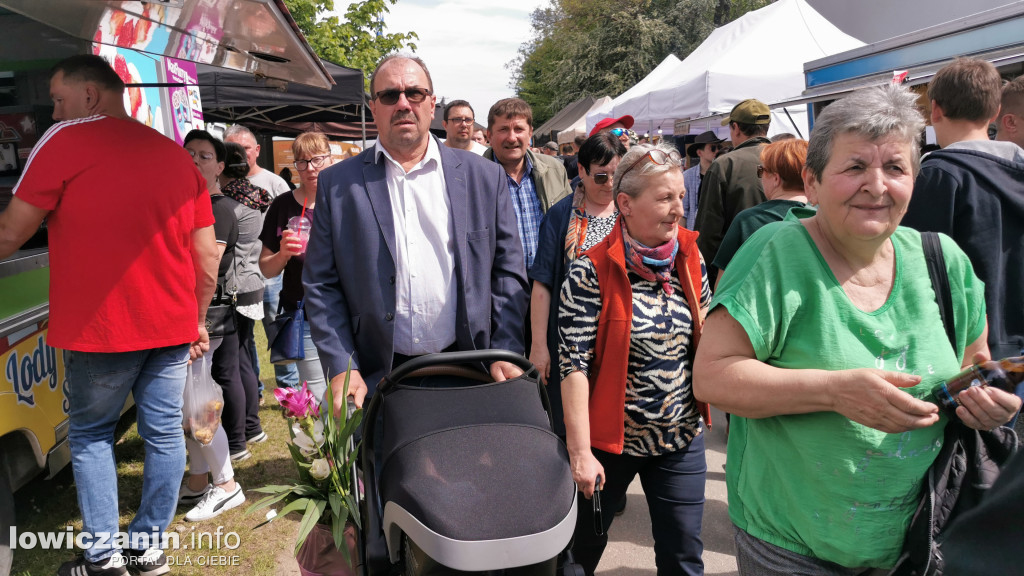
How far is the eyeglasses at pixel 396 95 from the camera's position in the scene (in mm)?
2689

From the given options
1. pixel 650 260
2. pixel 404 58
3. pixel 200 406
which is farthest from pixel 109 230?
pixel 650 260

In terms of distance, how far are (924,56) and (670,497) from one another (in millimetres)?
5344

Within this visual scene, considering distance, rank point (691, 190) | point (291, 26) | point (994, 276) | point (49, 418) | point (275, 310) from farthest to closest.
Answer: point (691, 190) < point (275, 310) < point (49, 418) < point (291, 26) < point (994, 276)

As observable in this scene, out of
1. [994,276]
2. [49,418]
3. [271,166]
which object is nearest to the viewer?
[994,276]

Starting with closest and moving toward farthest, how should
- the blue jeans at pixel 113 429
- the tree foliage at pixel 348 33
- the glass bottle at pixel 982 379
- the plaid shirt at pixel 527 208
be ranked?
the glass bottle at pixel 982 379
the blue jeans at pixel 113 429
the plaid shirt at pixel 527 208
the tree foliage at pixel 348 33

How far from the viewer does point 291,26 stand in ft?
10.5

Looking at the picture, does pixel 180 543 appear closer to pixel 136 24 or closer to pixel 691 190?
pixel 136 24

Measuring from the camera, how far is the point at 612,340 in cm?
256

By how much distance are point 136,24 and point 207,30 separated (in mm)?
730

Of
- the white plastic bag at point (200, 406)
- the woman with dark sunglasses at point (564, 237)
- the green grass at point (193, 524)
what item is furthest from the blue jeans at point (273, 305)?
the woman with dark sunglasses at point (564, 237)

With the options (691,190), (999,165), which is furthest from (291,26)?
(691,190)

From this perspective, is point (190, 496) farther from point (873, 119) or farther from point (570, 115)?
point (570, 115)

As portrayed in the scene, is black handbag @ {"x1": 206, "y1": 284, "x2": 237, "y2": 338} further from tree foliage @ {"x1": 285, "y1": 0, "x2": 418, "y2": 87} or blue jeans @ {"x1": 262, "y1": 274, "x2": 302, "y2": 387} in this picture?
tree foliage @ {"x1": 285, "y1": 0, "x2": 418, "y2": 87}

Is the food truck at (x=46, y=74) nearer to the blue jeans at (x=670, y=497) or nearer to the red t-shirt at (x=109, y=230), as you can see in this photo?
the red t-shirt at (x=109, y=230)
